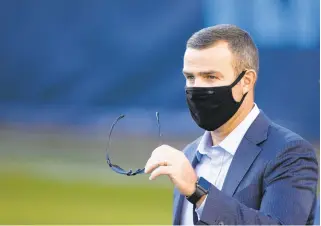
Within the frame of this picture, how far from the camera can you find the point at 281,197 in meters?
1.41

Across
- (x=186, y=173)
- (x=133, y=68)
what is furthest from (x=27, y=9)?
(x=186, y=173)

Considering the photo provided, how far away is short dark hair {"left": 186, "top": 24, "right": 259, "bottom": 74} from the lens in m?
1.52

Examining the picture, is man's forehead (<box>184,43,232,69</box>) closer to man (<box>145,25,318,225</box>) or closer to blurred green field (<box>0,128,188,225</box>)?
man (<box>145,25,318,225</box>)

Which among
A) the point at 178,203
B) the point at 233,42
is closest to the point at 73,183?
the point at 178,203

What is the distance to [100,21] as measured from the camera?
269 cm

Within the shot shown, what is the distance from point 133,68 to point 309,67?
807 millimetres

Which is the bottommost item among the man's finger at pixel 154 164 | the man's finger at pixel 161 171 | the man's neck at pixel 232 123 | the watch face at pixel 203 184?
the watch face at pixel 203 184

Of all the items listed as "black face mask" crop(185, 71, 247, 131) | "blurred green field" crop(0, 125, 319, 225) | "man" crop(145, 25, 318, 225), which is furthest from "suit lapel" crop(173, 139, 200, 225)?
"blurred green field" crop(0, 125, 319, 225)

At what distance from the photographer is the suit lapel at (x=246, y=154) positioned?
151cm

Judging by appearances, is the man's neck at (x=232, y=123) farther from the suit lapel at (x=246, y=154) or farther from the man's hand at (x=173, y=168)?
the man's hand at (x=173, y=168)

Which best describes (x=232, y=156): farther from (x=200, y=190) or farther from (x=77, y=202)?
(x=77, y=202)

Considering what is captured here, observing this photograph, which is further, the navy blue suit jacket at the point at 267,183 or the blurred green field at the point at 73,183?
the blurred green field at the point at 73,183

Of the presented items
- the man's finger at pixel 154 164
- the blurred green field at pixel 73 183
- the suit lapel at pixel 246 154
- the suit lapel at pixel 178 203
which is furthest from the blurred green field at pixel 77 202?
the man's finger at pixel 154 164

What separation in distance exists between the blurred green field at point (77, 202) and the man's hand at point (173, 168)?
1353mm
